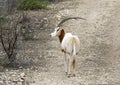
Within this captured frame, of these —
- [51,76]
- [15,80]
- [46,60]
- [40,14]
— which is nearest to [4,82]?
[15,80]

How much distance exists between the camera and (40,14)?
2027 cm

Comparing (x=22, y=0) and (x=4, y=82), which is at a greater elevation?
(x=22, y=0)

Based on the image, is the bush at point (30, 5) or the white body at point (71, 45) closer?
the white body at point (71, 45)

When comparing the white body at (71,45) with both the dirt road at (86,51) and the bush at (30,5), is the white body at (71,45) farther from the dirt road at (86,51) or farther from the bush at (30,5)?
the bush at (30,5)

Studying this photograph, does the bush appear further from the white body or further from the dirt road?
the white body

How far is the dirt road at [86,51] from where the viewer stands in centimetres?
1239

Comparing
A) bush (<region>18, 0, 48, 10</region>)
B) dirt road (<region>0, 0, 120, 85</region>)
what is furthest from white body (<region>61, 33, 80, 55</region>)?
bush (<region>18, 0, 48, 10</region>)

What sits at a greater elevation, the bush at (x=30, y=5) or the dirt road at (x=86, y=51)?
the bush at (x=30, y=5)

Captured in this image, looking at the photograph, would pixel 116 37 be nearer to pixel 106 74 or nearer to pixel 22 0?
pixel 106 74

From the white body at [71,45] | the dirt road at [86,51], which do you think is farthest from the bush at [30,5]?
the white body at [71,45]

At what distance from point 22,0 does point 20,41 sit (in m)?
5.51

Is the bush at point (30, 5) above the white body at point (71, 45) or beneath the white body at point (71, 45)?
above

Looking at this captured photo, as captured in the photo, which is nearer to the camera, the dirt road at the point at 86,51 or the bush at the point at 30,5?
the dirt road at the point at 86,51

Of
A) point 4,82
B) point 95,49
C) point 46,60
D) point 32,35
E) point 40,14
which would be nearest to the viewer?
point 4,82
